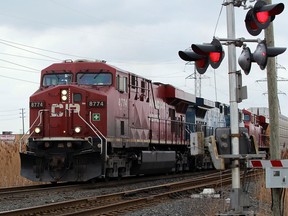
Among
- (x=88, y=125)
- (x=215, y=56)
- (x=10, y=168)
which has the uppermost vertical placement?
(x=215, y=56)

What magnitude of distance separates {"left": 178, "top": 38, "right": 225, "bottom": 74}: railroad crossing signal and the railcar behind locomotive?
7786 millimetres

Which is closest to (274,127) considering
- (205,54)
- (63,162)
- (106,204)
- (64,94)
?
(205,54)

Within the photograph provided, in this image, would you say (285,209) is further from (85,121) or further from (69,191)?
(85,121)

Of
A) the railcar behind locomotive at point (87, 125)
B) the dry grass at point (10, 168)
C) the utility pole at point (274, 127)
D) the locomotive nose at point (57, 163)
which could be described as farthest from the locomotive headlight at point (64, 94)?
the utility pole at point (274, 127)

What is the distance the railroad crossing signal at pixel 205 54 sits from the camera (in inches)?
264

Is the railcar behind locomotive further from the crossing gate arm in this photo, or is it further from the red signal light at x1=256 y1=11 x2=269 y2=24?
the red signal light at x1=256 y1=11 x2=269 y2=24

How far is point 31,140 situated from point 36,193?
8.85ft

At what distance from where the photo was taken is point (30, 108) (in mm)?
15742

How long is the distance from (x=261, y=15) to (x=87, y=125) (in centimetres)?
924

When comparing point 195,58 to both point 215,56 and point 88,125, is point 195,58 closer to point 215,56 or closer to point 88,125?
point 215,56

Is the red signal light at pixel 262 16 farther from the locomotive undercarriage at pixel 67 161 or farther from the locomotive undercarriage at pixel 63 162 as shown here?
the locomotive undercarriage at pixel 63 162

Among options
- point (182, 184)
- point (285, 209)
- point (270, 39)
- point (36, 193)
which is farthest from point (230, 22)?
point (182, 184)

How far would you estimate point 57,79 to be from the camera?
16.0 m

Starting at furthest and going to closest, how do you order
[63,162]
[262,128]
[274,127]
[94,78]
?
[262,128] → [94,78] → [63,162] → [274,127]
